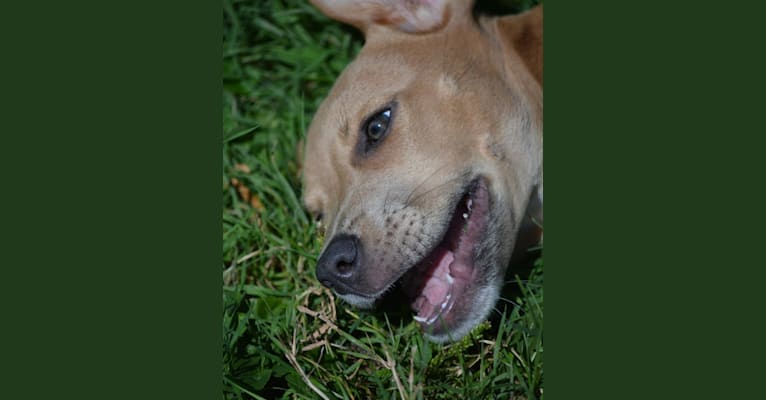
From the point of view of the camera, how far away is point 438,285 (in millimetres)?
3701

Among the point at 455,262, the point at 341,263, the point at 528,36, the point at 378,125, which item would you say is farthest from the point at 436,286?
the point at 528,36

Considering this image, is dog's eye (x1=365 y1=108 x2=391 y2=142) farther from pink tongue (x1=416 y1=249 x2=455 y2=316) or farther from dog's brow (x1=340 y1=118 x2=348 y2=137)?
pink tongue (x1=416 y1=249 x2=455 y2=316)

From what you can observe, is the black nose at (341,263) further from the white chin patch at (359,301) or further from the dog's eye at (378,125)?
the dog's eye at (378,125)

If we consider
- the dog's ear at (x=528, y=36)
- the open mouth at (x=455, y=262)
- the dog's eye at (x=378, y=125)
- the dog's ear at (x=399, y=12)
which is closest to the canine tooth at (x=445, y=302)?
the open mouth at (x=455, y=262)

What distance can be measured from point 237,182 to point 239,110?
465 millimetres

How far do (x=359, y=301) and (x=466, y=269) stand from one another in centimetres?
46

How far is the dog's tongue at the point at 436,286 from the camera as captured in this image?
3660 millimetres

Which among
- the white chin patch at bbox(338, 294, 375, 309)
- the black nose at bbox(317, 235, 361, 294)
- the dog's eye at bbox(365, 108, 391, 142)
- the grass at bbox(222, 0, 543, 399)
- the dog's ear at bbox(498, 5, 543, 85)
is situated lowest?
the grass at bbox(222, 0, 543, 399)

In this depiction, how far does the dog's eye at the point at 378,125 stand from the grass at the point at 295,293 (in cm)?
71

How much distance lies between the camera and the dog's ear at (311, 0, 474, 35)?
401 centimetres

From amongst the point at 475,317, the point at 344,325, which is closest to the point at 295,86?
the point at 344,325

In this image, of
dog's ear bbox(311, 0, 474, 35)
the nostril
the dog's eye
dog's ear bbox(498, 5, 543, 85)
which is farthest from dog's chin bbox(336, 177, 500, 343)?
dog's ear bbox(311, 0, 474, 35)

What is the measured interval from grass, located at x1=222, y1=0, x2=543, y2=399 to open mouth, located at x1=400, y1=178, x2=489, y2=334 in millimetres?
123

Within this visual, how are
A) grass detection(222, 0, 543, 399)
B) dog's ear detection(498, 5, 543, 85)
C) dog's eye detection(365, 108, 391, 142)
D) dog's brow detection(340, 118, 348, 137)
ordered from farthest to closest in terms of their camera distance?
dog's ear detection(498, 5, 543, 85), dog's brow detection(340, 118, 348, 137), dog's eye detection(365, 108, 391, 142), grass detection(222, 0, 543, 399)
